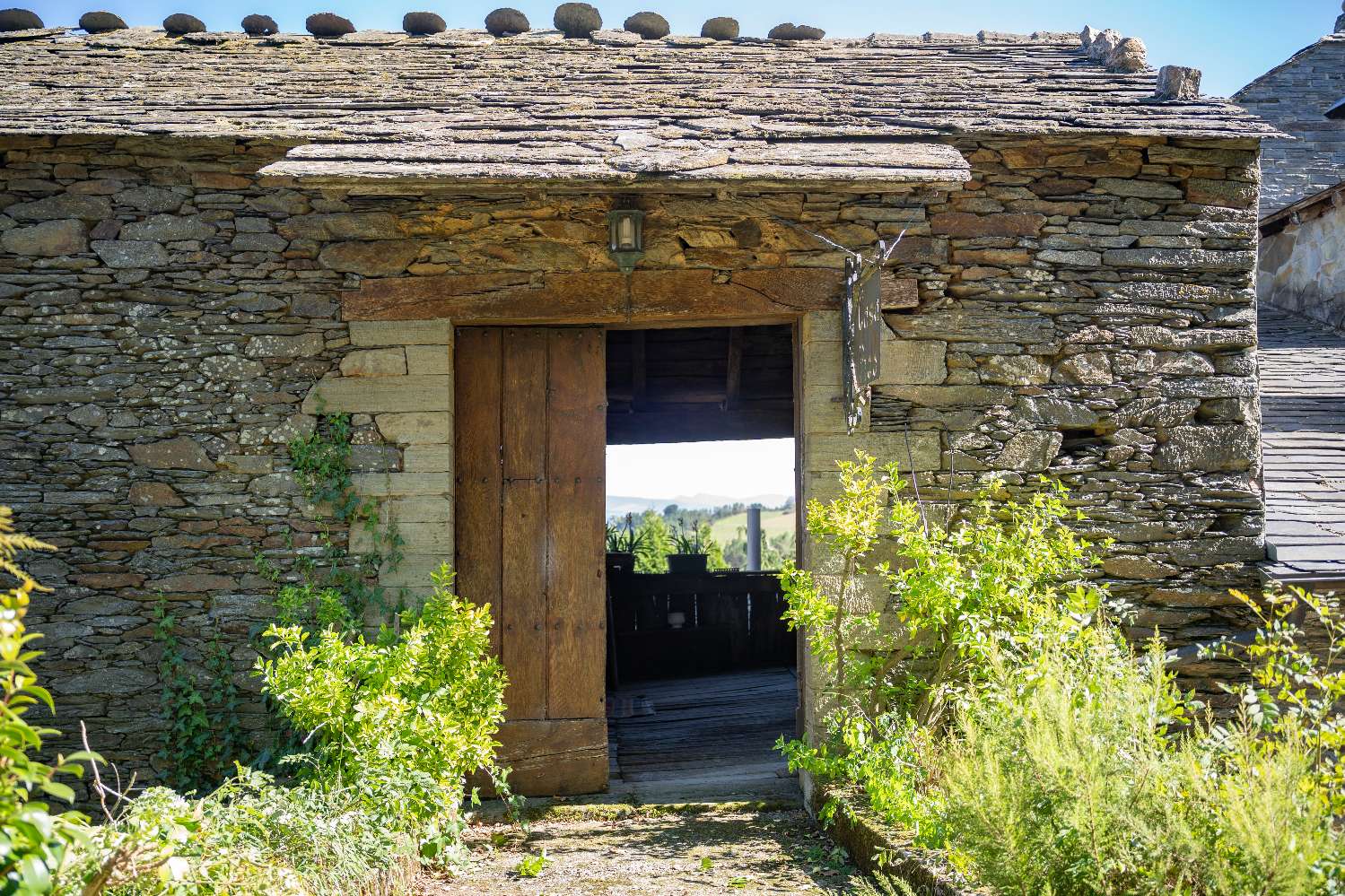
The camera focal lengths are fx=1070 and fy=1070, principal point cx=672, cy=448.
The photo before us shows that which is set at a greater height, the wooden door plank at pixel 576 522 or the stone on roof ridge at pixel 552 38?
the stone on roof ridge at pixel 552 38

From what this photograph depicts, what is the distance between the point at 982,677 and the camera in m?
4.91

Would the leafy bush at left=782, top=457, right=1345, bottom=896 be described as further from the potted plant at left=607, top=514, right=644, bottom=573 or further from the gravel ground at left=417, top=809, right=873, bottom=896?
the potted plant at left=607, top=514, right=644, bottom=573

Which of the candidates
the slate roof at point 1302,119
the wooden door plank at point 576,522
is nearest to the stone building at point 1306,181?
the slate roof at point 1302,119

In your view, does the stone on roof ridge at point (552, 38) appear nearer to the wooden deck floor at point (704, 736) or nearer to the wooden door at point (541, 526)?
the wooden door at point (541, 526)

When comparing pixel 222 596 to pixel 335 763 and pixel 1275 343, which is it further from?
Result: pixel 1275 343

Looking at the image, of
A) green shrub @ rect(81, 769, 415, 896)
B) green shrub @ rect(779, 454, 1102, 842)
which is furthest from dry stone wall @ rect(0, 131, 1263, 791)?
green shrub @ rect(81, 769, 415, 896)

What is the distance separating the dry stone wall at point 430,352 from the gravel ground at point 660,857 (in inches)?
52.8

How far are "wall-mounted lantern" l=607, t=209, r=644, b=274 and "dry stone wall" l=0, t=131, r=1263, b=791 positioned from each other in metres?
0.11

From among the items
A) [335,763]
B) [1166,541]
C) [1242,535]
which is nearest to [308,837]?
[335,763]

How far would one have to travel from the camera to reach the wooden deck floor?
18.7ft

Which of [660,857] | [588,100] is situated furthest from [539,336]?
[660,857]

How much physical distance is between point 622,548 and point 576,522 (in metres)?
5.99

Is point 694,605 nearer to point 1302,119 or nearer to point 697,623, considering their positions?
point 697,623

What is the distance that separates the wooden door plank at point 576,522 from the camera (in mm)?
5617
